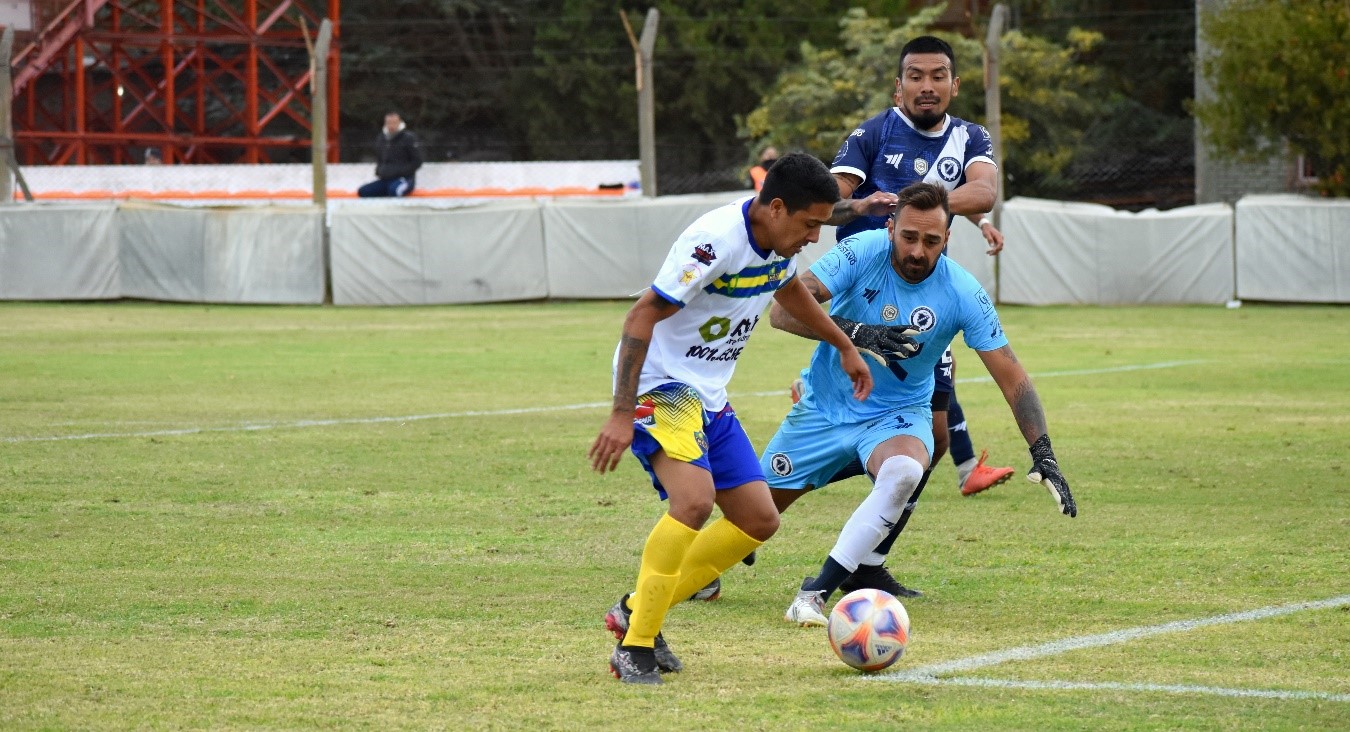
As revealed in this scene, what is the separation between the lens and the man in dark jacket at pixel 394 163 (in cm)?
2750

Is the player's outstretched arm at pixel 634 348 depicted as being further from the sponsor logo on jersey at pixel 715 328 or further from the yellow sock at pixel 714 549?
the yellow sock at pixel 714 549

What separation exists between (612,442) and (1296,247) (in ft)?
65.1

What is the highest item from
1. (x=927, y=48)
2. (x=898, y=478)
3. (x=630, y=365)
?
(x=927, y=48)

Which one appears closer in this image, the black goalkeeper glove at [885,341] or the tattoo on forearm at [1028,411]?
the tattoo on forearm at [1028,411]

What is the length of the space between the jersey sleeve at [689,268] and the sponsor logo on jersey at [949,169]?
9.77 ft

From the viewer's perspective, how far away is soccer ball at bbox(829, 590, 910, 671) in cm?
536

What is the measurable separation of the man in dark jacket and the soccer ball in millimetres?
22827

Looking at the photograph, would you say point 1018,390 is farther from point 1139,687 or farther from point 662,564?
point 662,564

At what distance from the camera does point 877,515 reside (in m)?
6.31

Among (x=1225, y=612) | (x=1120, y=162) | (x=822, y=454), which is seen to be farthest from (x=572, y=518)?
(x=1120, y=162)

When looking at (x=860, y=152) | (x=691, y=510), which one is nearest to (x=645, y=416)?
(x=691, y=510)

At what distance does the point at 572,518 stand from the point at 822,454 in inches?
77.9

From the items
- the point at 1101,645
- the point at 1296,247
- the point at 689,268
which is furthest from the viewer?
the point at 1296,247

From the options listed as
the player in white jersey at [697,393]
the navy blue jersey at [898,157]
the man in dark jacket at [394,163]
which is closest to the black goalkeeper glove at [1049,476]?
the player in white jersey at [697,393]
